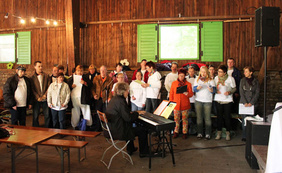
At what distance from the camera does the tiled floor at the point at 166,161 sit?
155 inches

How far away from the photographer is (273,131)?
1538 millimetres

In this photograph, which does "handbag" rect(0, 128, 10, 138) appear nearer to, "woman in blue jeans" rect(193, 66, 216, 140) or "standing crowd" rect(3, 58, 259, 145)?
"standing crowd" rect(3, 58, 259, 145)

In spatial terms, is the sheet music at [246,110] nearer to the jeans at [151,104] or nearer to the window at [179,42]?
the jeans at [151,104]

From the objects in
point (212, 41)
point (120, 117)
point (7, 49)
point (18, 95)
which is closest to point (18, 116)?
point (18, 95)

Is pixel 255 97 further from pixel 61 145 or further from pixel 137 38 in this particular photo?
pixel 137 38

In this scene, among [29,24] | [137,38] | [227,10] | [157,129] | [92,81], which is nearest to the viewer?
[157,129]

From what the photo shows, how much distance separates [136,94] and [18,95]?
2752 mm

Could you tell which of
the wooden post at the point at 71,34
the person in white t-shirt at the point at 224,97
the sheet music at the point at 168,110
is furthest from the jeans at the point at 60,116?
the person in white t-shirt at the point at 224,97

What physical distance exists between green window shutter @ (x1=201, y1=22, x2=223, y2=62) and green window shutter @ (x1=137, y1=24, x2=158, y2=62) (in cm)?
170

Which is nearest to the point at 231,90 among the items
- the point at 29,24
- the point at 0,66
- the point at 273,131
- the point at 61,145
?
the point at 61,145

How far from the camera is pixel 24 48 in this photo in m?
10.4

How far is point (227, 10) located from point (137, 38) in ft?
10.8

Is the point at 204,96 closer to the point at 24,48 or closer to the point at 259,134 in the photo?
the point at 259,134

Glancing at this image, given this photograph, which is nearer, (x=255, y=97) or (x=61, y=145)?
(x=61, y=145)
